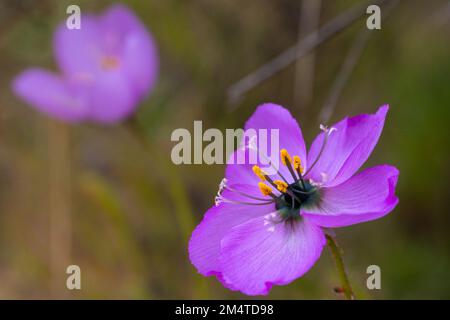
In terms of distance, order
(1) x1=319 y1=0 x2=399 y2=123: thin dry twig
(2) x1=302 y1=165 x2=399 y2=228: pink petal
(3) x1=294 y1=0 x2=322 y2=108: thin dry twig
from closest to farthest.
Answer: (2) x1=302 y1=165 x2=399 y2=228: pink petal, (1) x1=319 y1=0 x2=399 y2=123: thin dry twig, (3) x1=294 y1=0 x2=322 y2=108: thin dry twig

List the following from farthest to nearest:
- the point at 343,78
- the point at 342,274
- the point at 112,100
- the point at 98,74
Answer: the point at 98,74
the point at 112,100
the point at 343,78
the point at 342,274

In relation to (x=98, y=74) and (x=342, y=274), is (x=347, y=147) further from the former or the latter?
(x=98, y=74)

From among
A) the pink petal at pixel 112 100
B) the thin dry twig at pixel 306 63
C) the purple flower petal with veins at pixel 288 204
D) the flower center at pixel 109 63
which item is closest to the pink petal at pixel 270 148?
the purple flower petal with veins at pixel 288 204

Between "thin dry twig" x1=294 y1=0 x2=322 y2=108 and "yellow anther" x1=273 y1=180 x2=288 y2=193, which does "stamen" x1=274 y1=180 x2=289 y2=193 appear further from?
"thin dry twig" x1=294 y1=0 x2=322 y2=108

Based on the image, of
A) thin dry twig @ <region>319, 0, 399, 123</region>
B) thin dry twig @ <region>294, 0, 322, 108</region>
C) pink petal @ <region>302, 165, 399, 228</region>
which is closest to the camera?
pink petal @ <region>302, 165, 399, 228</region>

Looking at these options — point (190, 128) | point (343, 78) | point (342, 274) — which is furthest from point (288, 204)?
point (190, 128)

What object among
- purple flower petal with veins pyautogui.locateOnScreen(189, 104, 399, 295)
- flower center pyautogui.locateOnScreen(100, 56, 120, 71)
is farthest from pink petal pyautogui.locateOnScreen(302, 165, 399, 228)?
flower center pyautogui.locateOnScreen(100, 56, 120, 71)

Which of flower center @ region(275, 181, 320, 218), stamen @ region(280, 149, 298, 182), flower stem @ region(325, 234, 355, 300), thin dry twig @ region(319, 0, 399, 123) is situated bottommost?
flower stem @ region(325, 234, 355, 300)

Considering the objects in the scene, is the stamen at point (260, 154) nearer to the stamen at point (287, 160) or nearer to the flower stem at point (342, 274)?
the stamen at point (287, 160)
